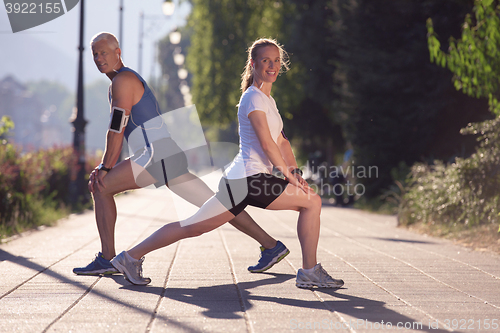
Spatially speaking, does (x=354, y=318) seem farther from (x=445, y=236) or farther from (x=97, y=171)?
(x=445, y=236)

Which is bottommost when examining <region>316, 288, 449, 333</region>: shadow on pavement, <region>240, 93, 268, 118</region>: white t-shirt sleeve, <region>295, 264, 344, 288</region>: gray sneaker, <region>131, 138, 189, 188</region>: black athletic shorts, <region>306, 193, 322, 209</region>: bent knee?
<region>316, 288, 449, 333</region>: shadow on pavement

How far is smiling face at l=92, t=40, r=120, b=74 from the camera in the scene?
543 cm

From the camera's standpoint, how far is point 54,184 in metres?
13.9

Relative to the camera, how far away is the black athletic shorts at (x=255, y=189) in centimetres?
471

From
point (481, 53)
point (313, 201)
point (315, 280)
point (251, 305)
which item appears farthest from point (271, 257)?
point (481, 53)

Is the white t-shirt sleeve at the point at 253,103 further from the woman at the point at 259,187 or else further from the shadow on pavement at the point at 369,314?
the shadow on pavement at the point at 369,314

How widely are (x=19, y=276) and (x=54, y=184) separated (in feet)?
28.5

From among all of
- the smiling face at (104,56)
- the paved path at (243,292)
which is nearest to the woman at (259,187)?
the paved path at (243,292)

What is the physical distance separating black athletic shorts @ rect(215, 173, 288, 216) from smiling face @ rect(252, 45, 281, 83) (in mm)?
762

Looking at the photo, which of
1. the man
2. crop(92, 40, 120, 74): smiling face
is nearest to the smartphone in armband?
the man

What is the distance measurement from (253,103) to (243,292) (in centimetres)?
146

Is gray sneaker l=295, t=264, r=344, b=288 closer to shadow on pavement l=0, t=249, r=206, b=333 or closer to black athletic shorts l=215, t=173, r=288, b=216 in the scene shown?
black athletic shorts l=215, t=173, r=288, b=216

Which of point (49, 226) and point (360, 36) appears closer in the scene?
point (49, 226)

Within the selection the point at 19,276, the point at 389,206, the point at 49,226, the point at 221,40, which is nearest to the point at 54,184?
the point at 49,226
